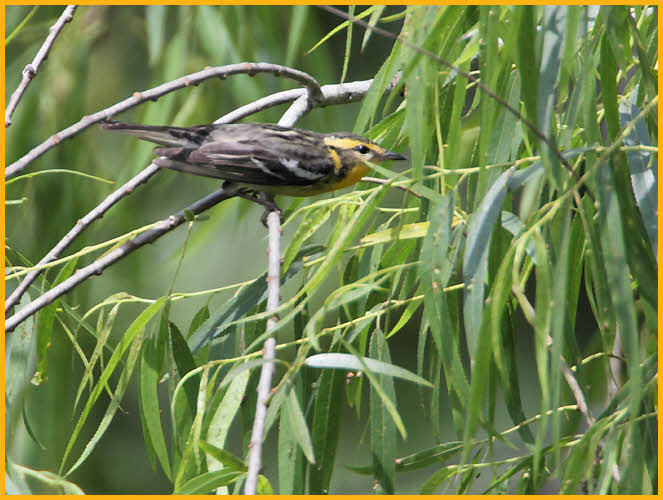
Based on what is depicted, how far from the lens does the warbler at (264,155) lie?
75.0 inches

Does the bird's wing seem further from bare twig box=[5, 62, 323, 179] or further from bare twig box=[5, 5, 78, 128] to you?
bare twig box=[5, 5, 78, 128]

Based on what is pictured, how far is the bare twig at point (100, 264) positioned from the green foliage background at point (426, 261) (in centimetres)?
9

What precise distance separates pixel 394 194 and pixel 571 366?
196 centimetres

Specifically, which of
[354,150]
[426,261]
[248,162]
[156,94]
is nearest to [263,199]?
[248,162]

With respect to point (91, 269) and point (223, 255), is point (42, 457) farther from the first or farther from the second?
point (91, 269)

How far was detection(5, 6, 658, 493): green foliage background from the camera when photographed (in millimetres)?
1086

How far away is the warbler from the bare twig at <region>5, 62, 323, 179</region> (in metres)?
0.20

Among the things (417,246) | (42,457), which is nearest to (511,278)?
(417,246)

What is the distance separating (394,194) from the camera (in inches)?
133

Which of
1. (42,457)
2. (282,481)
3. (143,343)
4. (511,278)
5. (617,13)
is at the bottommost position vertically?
(42,457)

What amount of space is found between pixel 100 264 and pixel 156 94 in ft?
1.19

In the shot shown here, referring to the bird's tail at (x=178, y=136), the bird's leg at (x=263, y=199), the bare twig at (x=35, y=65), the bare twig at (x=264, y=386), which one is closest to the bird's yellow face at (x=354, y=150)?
the bird's leg at (x=263, y=199)

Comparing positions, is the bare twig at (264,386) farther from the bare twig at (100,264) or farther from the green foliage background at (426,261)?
the bare twig at (100,264)

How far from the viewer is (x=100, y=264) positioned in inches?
57.6
